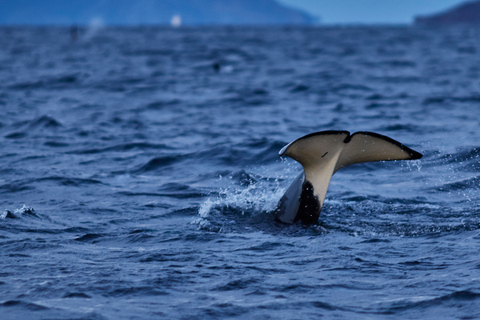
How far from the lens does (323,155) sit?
23.0 ft

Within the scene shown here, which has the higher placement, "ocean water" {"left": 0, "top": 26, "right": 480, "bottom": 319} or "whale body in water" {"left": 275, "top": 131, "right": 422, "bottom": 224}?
"whale body in water" {"left": 275, "top": 131, "right": 422, "bottom": 224}

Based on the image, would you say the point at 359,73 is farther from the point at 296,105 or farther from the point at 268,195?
the point at 268,195

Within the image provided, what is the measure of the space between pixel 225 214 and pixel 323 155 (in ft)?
6.57

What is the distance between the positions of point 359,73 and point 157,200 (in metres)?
21.1

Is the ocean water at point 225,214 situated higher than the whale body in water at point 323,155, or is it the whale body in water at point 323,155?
the whale body in water at point 323,155

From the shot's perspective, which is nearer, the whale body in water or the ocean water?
the ocean water

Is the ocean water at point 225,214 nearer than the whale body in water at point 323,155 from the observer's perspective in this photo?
Yes

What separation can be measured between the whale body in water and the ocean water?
0.34 meters

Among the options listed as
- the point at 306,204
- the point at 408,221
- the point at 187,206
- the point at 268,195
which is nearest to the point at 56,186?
the point at 187,206

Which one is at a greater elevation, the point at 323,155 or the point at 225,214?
the point at 323,155

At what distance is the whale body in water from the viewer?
6727 millimetres

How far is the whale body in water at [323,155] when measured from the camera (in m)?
6.73

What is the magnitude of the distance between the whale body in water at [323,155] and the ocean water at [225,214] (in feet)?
1.13

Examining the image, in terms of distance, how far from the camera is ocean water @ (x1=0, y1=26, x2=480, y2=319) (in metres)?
5.46
